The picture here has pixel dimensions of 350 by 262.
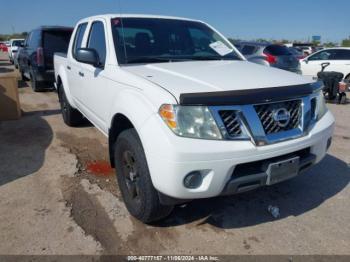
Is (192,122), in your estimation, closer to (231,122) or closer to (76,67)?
(231,122)

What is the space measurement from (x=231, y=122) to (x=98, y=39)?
2276 millimetres

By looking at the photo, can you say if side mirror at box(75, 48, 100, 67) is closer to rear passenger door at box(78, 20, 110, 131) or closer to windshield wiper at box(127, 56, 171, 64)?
Answer: rear passenger door at box(78, 20, 110, 131)

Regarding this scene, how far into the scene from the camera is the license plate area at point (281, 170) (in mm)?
2459

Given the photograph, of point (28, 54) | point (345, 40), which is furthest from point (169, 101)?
point (345, 40)

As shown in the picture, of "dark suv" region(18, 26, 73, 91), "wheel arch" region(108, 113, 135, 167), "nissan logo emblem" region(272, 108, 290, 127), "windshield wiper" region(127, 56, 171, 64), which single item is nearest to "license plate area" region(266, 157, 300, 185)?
"nissan logo emblem" region(272, 108, 290, 127)

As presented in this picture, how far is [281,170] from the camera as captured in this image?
2525 mm

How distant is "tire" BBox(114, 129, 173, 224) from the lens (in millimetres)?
2529

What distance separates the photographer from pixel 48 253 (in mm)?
2531

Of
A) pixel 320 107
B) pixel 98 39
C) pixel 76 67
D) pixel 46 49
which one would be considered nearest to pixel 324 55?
pixel 46 49

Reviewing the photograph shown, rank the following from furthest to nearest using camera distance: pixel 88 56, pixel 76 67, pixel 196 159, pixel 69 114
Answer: pixel 69 114
pixel 76 67
pixel 88 56
pixel 196 159

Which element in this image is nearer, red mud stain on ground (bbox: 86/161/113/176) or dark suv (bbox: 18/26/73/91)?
red mud stain on ground (bbox: 86/161/113/176)

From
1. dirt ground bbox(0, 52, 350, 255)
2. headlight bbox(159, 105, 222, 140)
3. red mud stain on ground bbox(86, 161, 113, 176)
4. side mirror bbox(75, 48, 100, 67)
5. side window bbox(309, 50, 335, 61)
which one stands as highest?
side mirror bbox(75, 48, 100, 67)

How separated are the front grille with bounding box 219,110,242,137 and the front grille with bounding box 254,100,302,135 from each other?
205mm

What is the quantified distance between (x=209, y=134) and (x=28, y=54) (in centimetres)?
866
